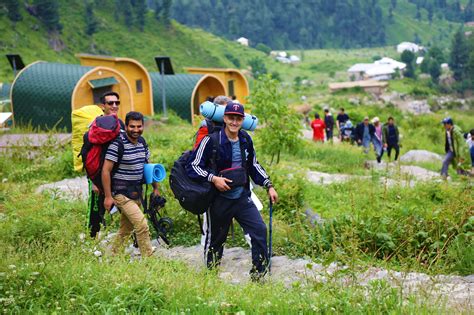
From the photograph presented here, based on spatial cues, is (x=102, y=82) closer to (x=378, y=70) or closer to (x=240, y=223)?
(x=240, y=223)

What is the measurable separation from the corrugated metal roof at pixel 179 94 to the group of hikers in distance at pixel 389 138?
5835 mm

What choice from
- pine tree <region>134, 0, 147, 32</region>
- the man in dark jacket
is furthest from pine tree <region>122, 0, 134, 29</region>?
the man in dark jacket

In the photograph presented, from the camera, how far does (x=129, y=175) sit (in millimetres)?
6367

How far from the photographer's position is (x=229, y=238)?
24.7 ft

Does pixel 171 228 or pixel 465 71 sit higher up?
pixel 171 228

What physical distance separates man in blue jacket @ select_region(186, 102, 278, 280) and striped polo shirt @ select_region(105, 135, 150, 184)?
0.64 metres

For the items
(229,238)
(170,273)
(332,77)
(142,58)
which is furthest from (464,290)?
(332,77)

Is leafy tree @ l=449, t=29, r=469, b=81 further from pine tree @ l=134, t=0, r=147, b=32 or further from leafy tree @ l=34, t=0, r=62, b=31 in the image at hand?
leafy tree @ l=34, t=0, r=62, b=31

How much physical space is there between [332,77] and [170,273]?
91.7 metres

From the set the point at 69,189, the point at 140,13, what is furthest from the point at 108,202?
the point at 140,13

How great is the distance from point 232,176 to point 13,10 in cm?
5303

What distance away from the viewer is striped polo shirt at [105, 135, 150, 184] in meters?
6.21

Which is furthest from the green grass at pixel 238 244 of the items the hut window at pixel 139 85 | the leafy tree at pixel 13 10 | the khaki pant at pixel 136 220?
the leafy tree at pixel 13 10

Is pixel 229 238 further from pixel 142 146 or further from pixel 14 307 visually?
pixel 14 307
